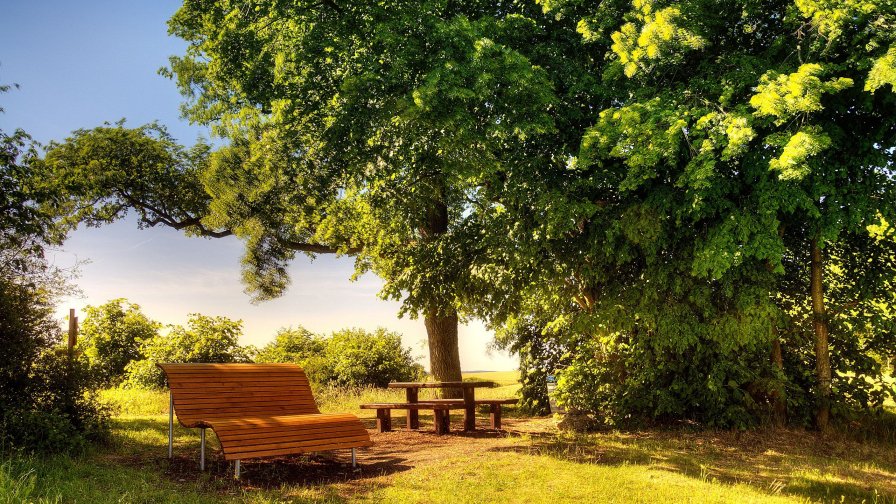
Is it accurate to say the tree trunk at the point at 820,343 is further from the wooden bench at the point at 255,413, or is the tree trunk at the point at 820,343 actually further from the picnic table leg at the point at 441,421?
the wooden bench at the point at 255,413

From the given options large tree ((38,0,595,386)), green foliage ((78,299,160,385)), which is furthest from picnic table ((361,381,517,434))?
green foliage ((78,299,160,385))

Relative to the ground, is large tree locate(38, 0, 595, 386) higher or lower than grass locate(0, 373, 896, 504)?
higher

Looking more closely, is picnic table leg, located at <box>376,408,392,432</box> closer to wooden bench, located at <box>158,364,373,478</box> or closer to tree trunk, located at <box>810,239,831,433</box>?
wooden bench, located at <box>158,364,373,478</box>

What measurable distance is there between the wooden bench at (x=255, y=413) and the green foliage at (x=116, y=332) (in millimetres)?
14509

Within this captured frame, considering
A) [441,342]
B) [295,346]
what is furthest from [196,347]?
[441,342]

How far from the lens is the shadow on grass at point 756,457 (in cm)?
823

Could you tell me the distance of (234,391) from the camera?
30.9ft

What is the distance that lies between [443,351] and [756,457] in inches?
347

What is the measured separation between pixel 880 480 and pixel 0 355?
11.9 m

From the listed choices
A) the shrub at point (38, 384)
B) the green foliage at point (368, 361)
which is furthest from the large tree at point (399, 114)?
the shrub at point (38, 384)

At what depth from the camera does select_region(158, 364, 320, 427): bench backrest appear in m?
8.88

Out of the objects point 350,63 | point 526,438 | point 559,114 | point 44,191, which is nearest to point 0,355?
point 44,191

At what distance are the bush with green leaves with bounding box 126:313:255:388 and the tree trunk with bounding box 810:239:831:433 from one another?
14201mm

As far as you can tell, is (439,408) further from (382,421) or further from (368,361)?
(368,361)
